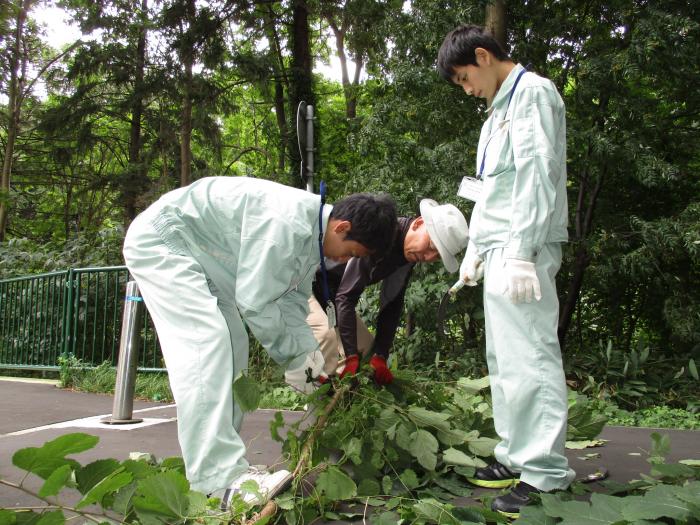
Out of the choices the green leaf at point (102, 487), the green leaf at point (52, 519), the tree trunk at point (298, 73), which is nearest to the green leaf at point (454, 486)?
the green leaf at point (102, 487)

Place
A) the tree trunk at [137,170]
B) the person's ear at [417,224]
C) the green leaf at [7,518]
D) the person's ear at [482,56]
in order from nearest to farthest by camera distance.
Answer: the green leaf at [7,518] < the person's ear at [482,56] < the person's ear at [417,224] < the tree trunk at [137,170]

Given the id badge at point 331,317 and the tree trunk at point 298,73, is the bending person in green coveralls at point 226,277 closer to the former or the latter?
the id badge at point 331,317

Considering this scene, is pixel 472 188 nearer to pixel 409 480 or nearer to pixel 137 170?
pixel 409 480

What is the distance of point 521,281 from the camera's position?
2.19 meters

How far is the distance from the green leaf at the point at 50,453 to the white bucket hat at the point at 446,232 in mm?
2219

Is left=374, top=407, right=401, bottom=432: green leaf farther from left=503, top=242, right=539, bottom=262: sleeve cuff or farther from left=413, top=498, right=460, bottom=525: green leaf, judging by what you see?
left=503, top=242, right=539, bottom=262: sleeve cuff

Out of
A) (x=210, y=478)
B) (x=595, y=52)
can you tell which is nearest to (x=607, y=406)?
(x=595, y=52)

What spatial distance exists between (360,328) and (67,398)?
11.6 feet

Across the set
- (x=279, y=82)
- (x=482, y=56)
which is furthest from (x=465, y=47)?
(x=279, y=82)

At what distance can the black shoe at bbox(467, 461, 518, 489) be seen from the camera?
254 cm

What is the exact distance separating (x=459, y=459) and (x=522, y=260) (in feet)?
3.30

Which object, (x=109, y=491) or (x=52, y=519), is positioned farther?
(x=109, y=491)

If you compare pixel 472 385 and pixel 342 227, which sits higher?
pixel 342 227

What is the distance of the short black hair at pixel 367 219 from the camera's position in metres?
2.48
